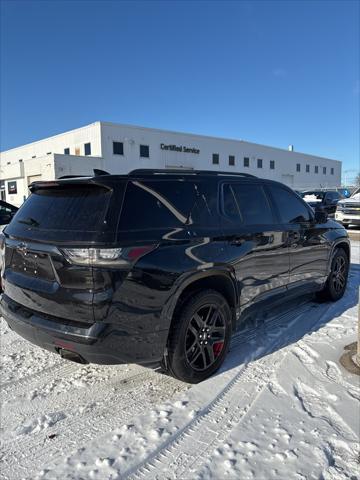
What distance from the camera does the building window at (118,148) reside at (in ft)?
117

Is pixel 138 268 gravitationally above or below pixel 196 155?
below

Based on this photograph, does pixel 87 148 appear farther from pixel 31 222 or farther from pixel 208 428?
pixel 208 428

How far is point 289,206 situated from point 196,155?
39.1m

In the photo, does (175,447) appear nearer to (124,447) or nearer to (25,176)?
(124,447)

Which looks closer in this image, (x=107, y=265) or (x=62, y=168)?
(x=107, y=265)

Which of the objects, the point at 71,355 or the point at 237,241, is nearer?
the point at 71,355

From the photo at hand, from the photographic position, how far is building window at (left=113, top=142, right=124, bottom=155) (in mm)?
35553

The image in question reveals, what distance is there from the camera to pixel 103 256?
2559 mm

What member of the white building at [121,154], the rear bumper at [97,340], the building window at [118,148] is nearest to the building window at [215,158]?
the white building at [121,154]

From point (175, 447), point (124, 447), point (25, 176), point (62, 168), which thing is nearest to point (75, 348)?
point (124, 447)

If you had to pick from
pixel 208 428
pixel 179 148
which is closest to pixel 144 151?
pixel 179 148

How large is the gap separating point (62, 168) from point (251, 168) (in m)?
26.8

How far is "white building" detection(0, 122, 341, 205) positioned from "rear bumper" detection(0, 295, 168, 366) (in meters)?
30.6

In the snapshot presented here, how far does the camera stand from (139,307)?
269 cm
